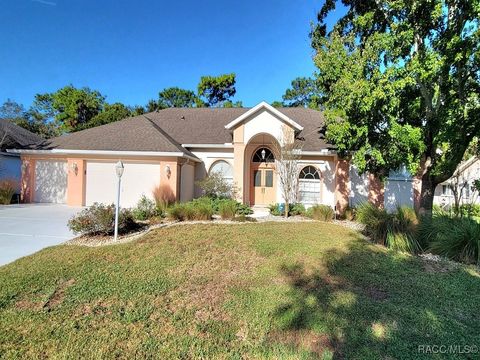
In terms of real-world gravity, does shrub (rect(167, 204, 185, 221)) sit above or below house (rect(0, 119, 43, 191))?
below

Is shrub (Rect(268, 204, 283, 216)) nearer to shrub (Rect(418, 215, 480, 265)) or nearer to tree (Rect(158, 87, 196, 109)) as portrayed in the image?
shrub (Rect(418, 215, 480, 265))

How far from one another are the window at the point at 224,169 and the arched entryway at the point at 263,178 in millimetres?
1478

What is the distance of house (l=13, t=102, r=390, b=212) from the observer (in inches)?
627

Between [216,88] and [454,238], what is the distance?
1375 inches

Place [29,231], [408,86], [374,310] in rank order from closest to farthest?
[374,310]
[29,231]
[408,86]

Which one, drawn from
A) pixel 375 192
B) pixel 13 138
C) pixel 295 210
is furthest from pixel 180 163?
pixel 13 138

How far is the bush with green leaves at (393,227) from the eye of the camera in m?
8.09

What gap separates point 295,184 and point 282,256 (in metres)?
7.89

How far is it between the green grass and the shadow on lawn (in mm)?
20

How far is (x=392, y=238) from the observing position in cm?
827

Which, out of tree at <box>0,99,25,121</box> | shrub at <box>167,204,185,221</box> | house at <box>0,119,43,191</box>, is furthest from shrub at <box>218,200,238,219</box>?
tree at <box>0,99,25,121</box>

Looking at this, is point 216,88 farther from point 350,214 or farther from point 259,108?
point 350,214

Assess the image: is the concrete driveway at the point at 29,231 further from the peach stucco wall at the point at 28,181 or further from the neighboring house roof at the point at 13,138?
the neighboring house roof at the point at 13,138

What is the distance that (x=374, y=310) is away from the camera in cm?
477
